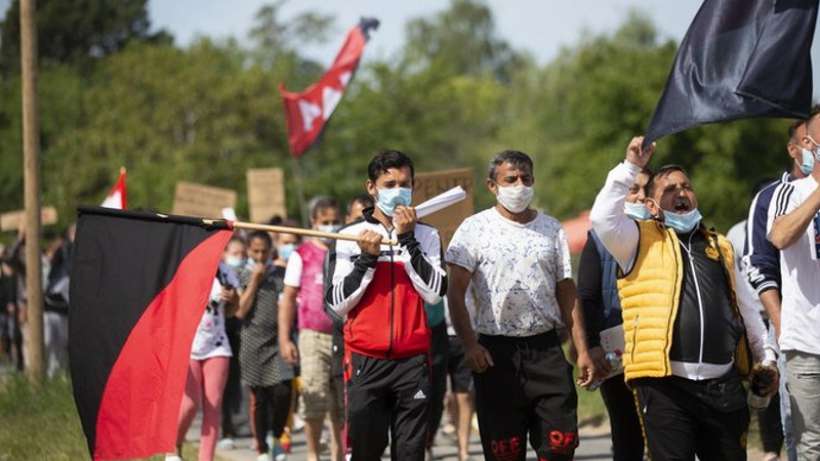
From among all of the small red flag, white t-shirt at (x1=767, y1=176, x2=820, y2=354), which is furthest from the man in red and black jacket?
the small red flag

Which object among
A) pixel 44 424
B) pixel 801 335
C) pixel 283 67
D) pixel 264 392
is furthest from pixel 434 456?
pixel 283 67

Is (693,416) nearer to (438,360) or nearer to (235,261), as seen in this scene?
(438,360)

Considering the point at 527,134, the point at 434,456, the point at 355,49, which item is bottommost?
the point at 434,456

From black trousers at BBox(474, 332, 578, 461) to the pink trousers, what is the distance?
2.88m

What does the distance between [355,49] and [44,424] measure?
8.88m

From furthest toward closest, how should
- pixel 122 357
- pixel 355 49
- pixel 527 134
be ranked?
1. pixel 527 134
2. pixel 355 49
3. pixel 122 357

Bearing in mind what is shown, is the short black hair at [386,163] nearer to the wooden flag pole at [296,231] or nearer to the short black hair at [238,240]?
the wooden flag pole at [296,231]

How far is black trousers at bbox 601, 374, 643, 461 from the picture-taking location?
28.7ft

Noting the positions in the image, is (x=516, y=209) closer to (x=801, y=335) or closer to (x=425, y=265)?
(x=425, y=265)

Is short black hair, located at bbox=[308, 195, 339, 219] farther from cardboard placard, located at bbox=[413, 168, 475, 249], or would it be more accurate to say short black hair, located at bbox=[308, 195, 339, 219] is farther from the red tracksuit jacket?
the red tracksuit jacket

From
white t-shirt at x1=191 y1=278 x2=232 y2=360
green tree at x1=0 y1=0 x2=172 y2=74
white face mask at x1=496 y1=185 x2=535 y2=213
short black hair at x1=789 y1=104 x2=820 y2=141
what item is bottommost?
white t-shirt at x1=191 y1=278 x2=232 y2=360

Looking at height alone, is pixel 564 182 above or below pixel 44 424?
above

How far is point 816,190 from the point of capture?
678 cm

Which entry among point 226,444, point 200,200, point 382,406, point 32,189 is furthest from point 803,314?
point 200,200
